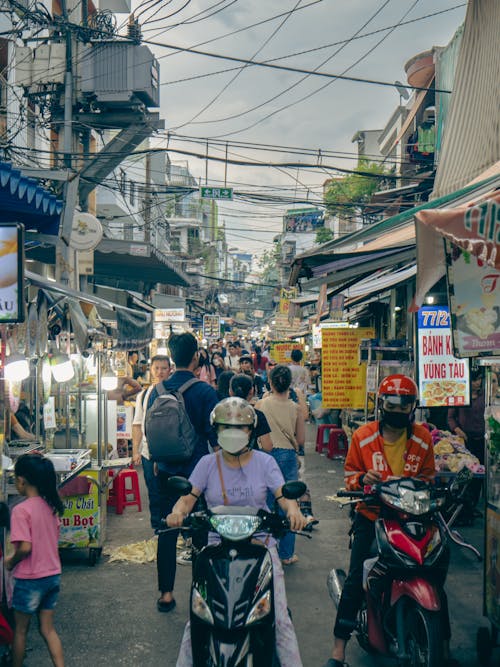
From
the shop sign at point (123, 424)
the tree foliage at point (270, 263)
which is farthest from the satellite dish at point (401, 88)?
the tree foliage at point (270, 263)

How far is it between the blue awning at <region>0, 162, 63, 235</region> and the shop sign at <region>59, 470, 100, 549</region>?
2.78 metres

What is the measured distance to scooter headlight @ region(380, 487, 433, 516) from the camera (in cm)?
386

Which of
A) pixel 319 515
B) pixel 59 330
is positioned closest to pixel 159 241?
pixel 59 330

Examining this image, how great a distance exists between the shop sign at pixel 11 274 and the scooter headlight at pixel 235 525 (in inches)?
86.1

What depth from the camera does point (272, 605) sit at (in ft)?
11.2

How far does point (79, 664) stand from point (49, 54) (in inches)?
618

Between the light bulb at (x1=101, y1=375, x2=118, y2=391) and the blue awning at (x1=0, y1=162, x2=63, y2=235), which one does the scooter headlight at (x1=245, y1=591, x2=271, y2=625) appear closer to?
the blue awning at (x1=0, y1=162, x2=63, y2=235)

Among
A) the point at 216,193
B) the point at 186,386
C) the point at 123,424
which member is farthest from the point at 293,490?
the point at 216,193

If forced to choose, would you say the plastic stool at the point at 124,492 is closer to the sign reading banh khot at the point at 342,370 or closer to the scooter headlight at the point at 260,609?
the sign reading banh khot at the point at 342,370

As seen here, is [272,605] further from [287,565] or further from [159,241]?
[159,241]

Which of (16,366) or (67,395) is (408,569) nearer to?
(16,366)

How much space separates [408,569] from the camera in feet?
12.5

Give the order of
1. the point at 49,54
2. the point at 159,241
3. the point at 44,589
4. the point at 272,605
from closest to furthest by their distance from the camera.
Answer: the point at 272,605, the point at 44,589, the point at 49,54, the point at 159,241

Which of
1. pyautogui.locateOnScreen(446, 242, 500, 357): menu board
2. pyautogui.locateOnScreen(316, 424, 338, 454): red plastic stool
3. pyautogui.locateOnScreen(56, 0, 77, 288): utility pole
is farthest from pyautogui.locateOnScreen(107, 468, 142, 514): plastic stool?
Result: pyautogui.locateOnScreen(316, 424, 338, 454): red plastic stool
